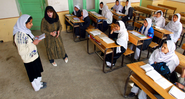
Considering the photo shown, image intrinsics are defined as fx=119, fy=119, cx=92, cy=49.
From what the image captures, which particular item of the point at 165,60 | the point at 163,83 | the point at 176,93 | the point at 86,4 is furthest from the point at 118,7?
the point at 176,93

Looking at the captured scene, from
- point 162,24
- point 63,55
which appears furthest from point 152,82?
point 162,24

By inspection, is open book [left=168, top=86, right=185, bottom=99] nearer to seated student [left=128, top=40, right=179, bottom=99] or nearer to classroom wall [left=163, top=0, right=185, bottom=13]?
seated student [left=128, top=40, right=179, bottom=99]

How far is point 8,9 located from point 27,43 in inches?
124

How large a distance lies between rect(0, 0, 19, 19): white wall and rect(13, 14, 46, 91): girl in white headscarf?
9.80 ft

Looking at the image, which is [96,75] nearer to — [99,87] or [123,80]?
[99,87]

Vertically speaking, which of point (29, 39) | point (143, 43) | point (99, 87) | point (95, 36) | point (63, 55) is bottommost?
point (99, 87)

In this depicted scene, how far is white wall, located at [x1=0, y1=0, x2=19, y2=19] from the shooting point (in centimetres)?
386

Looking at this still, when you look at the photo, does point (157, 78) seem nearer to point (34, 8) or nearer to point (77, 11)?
point (77, 11)

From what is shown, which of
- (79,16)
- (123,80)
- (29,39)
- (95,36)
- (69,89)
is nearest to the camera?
(29,39)

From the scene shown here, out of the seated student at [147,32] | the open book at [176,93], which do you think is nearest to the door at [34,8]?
the seated student at [147,32]

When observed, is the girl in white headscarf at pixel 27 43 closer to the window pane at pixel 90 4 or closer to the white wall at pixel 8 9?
the white wall at pixel 8 9

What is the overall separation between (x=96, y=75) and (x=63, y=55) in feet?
3.19

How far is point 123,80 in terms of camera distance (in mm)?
2598

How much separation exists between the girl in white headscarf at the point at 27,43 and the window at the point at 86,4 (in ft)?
11.7
